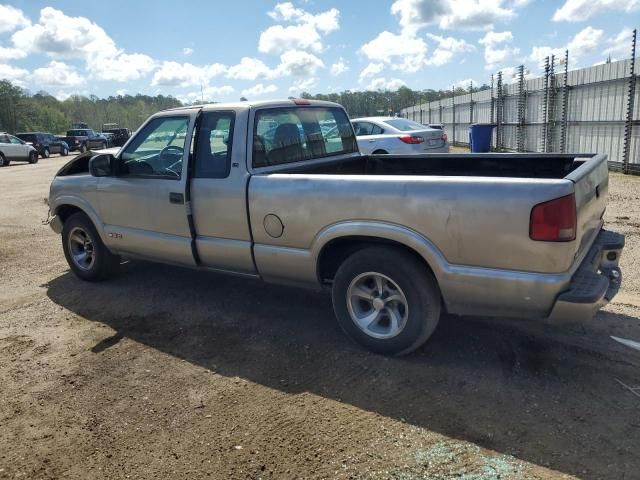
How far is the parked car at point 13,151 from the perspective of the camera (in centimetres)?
2836

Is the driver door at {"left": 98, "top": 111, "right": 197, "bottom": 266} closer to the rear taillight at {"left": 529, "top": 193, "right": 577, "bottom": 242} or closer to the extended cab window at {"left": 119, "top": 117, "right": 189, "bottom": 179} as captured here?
the extended cab window at {"left": 119, "top": 117, "right": 189, "bottom": 179}

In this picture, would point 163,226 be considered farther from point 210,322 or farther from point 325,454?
point 325,454

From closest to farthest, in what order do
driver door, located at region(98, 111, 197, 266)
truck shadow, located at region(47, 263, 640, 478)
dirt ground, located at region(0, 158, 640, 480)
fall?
dirt ground, located at region(0, 158, 640, 480)
truck shadow, located at region(47, 263, 640, 478)
driver door, located at region(98, 111, 197, 266)

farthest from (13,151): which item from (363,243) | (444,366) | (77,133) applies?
(444,366)

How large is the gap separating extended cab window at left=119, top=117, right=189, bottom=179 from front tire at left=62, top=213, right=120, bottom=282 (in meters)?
0.99

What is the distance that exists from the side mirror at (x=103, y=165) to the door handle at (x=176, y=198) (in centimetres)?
83

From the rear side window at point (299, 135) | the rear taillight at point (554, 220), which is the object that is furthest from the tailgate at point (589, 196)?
the rear side window at point (299, 135)

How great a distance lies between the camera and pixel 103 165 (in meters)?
4.98

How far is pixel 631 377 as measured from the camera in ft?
11.1

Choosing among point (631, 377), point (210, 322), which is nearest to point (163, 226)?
point (210, 322)

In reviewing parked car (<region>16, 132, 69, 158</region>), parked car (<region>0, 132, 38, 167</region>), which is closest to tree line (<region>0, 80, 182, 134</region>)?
parked car (<region>16, 132, 69, 158</region>)

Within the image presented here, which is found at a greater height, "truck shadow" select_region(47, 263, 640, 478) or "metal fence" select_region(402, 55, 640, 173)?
"metal fence" select_region(402, 55, 640, 173)

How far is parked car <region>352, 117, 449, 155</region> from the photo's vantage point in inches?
467

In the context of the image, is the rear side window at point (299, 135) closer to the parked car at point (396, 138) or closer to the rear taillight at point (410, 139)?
the parked car at point (396, 138)
